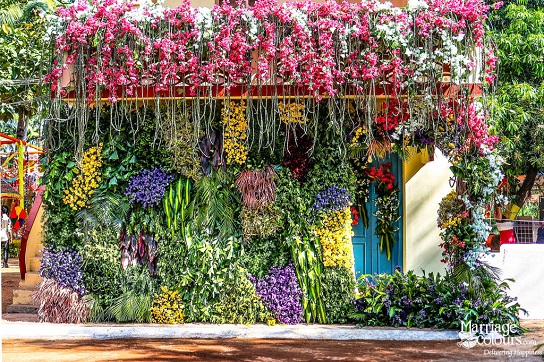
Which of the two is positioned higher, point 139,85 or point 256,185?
point 139,85

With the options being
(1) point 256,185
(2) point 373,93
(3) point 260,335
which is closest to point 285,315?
(3) point 260,335

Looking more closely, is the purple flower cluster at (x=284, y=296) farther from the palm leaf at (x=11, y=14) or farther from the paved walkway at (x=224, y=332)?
the palm leaf at (x=11, y=14)

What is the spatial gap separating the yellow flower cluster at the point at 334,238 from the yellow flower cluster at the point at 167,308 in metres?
2.20

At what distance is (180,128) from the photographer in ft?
30.0

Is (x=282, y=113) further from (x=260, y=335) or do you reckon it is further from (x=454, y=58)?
(x=260, y=335)

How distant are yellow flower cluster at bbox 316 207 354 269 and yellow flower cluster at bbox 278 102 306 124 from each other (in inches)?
56.6

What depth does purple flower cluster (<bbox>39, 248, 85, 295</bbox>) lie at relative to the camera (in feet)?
30.1

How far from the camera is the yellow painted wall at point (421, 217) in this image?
10.6 metres

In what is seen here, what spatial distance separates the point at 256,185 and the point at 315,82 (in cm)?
172

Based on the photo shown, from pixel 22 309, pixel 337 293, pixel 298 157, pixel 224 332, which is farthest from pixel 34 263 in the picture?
pixel 337 293

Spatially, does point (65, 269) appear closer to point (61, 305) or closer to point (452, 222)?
point (61, 305)

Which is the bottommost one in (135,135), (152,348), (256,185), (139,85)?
(152,348)

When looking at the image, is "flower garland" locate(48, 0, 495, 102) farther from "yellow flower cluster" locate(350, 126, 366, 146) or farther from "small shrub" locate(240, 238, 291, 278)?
"small shrub" locate(240, 238, 291, 278)

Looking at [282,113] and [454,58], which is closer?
[454,58]
